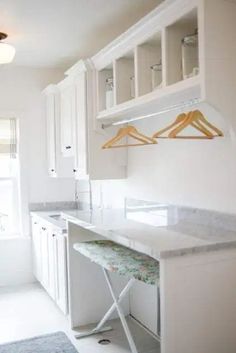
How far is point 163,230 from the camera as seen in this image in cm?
241

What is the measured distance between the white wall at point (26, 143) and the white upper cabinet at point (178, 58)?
5.46ft

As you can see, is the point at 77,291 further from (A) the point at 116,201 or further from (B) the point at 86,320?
(A) the point at 116,201

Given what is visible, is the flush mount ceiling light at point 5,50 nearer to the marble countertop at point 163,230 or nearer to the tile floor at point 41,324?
the marble countertop at point 163,230

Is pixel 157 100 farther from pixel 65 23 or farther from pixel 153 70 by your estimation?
pixel 65 23

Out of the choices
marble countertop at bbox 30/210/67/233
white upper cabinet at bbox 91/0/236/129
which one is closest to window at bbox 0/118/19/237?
marble countertop at bbox 30/210/67/233

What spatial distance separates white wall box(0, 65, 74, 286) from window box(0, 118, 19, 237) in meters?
0.12

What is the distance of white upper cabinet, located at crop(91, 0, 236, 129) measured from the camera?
6.43 feet

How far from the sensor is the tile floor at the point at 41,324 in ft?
9.27

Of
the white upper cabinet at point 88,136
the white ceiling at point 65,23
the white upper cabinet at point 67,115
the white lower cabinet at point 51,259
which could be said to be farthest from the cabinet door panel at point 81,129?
the white lower cabinet at point 51,259

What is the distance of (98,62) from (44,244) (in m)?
1.87

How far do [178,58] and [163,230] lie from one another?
1.06 metres

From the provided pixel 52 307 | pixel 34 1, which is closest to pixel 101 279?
pixel 52 307

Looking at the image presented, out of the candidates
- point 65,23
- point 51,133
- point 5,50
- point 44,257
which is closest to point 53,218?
point 44,257

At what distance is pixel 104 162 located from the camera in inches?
135
